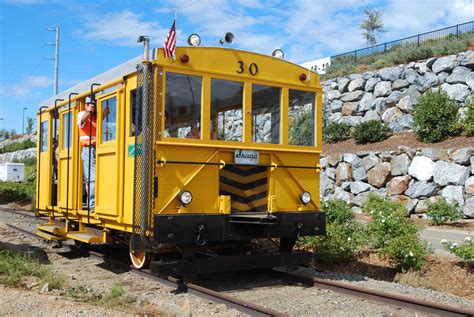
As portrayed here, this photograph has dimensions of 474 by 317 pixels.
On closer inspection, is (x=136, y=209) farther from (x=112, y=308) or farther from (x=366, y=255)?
(x=366, y=255)

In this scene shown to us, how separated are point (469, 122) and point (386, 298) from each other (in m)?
11.3

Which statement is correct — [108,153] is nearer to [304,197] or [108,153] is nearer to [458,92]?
[304,197]

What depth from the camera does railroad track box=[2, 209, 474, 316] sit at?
6074 millimetres

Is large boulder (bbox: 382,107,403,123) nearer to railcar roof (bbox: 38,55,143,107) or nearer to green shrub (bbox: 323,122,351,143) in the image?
green shrub (bbox: 323,122,351,143)

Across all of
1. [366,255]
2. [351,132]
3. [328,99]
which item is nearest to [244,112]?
[366,255]

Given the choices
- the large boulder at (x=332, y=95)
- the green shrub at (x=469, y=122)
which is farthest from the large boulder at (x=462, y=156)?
the large boulder at (x=332, y=95)

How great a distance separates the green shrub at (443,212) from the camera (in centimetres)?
1373

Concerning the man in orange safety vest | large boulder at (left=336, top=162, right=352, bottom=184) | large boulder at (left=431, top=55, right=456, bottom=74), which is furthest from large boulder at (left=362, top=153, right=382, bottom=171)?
the man in orange safety vest

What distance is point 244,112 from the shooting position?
25.7ft

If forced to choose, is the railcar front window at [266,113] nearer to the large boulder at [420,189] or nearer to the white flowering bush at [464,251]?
the white flowering bush at [464,251]

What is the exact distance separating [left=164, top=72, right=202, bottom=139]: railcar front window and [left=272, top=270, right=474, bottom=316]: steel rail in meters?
2.62

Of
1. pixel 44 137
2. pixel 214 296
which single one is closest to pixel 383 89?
pixel 44 137

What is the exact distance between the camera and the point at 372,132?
63.3 feet

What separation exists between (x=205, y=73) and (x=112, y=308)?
335 cm
